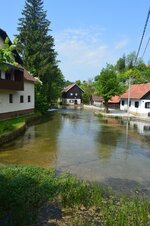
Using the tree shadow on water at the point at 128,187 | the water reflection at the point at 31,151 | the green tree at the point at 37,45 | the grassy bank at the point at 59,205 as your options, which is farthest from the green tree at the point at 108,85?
the grassy bank at the point at 59,205

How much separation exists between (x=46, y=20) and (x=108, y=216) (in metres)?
46.2

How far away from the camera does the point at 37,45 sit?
41719 millimetres

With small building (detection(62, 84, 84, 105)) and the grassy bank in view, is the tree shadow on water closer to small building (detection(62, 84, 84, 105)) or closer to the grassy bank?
the grassy bank

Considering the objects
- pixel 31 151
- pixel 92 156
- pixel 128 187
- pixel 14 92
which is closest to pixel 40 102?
pixel 14 92

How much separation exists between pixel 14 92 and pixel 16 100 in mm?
1108

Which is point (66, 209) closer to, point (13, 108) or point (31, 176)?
point (31, 176)

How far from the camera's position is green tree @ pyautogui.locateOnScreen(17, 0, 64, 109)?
4097 centimetres

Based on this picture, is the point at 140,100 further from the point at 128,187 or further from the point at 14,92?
the point at 128,187

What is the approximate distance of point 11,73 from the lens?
27859 millimetres

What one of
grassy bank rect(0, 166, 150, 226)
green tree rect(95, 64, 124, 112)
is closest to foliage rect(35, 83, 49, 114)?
green tree rect(95, 64, 124, 112)

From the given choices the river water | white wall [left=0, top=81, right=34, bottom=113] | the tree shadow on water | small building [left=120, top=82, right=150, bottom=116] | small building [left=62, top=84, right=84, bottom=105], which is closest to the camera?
the tree shadow on water

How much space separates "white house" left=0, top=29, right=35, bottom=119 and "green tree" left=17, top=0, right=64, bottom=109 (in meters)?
7.72

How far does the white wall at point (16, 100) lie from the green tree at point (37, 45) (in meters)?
6.66

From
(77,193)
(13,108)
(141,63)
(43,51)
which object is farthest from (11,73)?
(141,63)
